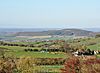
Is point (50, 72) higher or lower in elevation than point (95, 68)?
lower

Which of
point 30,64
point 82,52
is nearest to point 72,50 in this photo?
point 82,52

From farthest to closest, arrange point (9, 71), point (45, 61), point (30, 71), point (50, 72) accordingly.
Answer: point (45, 61) → point (50, 72) → point (30, 71) → point (9, 71)

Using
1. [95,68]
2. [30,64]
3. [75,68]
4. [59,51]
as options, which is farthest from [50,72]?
[59,51]

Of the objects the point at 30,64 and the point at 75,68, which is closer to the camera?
the point at 75,68

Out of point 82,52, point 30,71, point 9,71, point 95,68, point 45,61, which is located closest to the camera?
point 95,68

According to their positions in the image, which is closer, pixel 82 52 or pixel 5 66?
pixel 5 66

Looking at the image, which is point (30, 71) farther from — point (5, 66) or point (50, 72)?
point (50, 72)

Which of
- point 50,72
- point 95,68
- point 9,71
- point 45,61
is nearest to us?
point 95,68

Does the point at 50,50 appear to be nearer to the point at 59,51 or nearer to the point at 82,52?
the point at 59,51

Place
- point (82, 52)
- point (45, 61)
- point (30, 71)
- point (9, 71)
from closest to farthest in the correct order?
point (9, 71) < point (30, 71) < point (45, 61) < point (82, 52)
